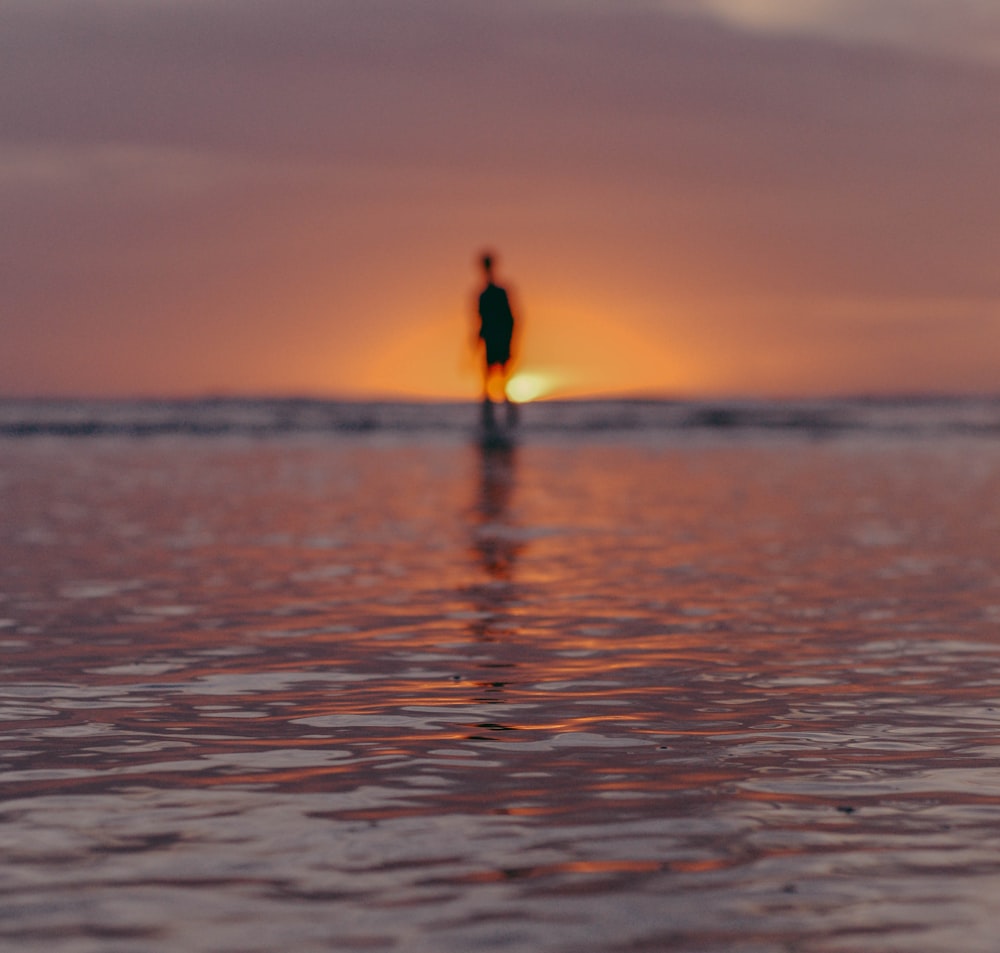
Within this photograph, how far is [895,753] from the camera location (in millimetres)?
4898

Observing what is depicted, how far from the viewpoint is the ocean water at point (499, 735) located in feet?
11.4

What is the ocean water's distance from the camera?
348cm

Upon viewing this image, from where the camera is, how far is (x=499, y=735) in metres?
5.15

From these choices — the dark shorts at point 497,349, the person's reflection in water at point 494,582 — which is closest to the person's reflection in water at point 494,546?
the person's reflection in water at point 494,582

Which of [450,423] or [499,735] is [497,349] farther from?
[499,735]

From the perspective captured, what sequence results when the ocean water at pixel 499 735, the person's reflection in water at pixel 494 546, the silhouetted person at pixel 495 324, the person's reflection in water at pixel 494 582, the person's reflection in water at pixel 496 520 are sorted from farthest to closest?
the silhouetted person at pixel 495 324, the person's reflection in water at pixel 496 520, the person's reflection in water at pixel 494 546, the person's reflection in water at pixel 494 582, the ocean water at pixel 499 735

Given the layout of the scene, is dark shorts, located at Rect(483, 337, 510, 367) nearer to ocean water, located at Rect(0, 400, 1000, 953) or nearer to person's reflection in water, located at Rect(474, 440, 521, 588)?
person's reflection in water, located at Rect(474, 440, 521, 588)

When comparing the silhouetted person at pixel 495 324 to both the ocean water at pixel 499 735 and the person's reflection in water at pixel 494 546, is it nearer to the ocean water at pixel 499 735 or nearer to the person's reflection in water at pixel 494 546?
the person's reflection in water at pixel 494 546

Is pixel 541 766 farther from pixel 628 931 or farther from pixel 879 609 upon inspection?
pixel 879 609

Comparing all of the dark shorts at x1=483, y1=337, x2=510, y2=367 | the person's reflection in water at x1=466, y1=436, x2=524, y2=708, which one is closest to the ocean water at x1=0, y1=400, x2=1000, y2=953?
the person's reflection in water at x1=466, y1=436, x2=524, y2=708

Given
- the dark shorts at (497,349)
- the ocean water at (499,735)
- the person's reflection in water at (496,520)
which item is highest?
the dark shorts at (497,349)

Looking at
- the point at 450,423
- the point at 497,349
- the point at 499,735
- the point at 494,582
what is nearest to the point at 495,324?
the point at 497,349

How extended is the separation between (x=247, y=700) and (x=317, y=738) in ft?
2.35

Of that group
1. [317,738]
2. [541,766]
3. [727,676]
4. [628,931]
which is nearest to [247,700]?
[317,738]
